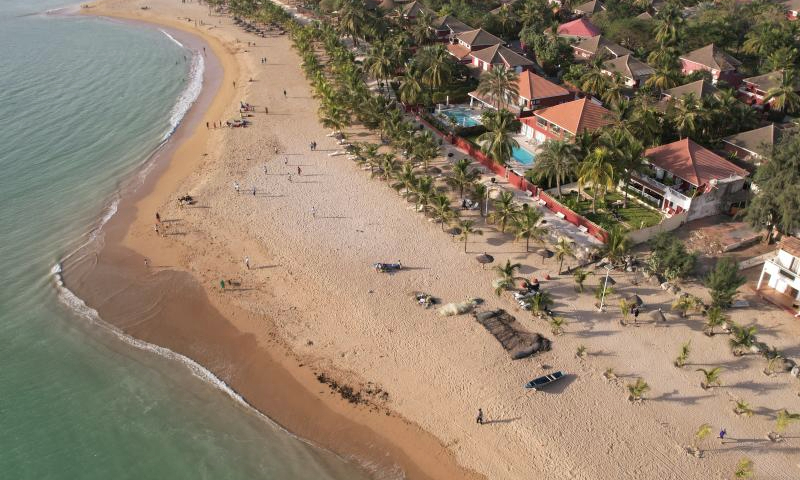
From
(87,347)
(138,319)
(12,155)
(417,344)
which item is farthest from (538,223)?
(12,155)

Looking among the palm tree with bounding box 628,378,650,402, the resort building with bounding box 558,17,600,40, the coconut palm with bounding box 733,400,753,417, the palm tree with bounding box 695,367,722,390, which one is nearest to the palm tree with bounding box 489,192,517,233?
the palm tree with bounding box 628,378,650,402

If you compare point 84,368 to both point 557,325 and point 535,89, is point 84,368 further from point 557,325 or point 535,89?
point 535,89

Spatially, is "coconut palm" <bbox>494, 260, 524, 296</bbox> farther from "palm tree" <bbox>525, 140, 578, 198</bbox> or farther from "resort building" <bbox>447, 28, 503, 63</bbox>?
"resort building" <bbox>447, 28, 503, 63</bbox>

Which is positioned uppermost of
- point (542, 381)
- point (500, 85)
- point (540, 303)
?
point (500, 85)

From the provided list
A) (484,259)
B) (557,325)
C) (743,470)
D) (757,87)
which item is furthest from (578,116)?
(743,470)

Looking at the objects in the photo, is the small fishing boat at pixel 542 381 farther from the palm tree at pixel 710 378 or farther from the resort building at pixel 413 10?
the resort building at pixel 413 10

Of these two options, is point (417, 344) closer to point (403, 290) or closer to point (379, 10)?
point (403, 290)
